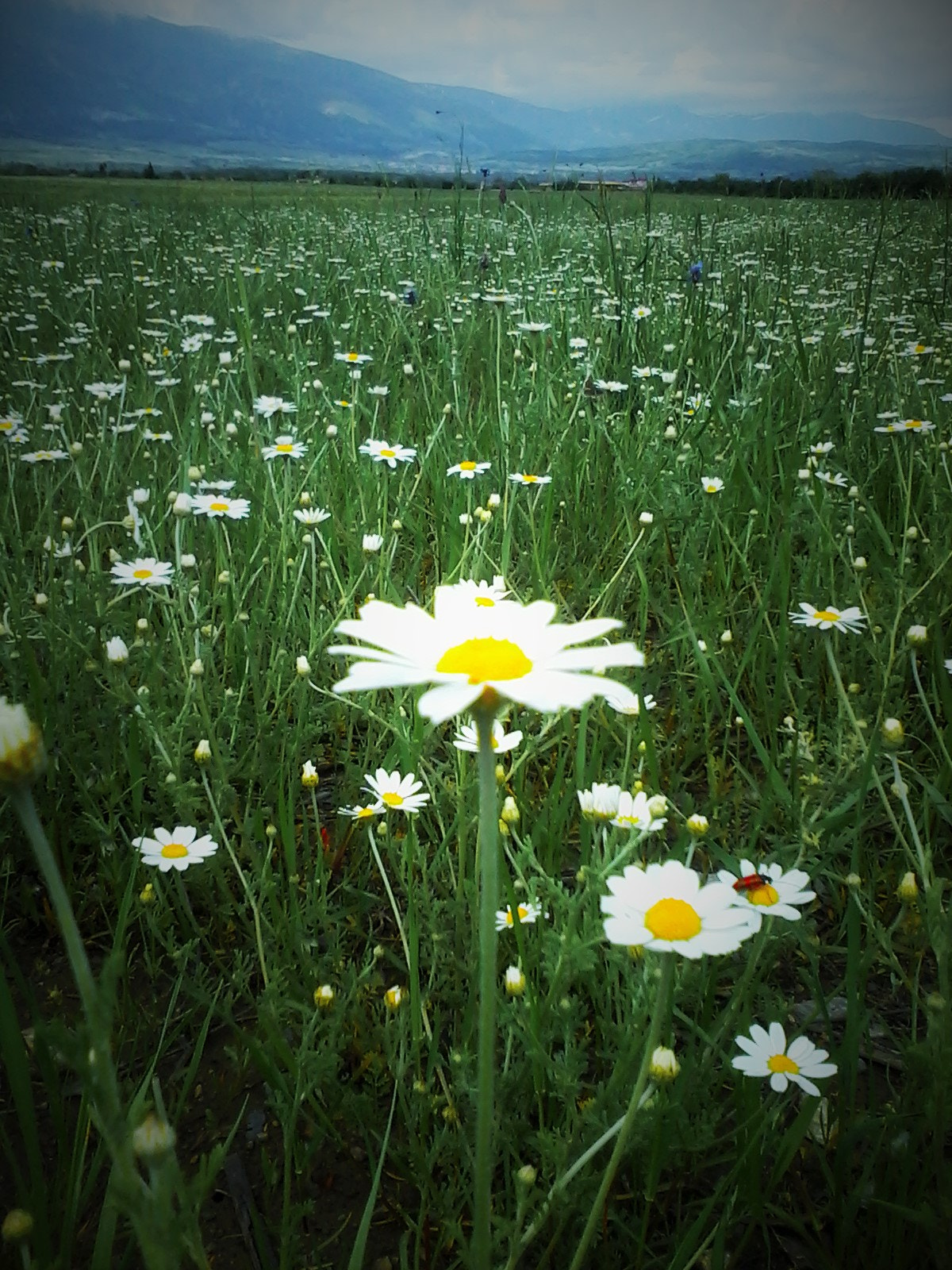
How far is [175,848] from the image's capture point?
0.81 m

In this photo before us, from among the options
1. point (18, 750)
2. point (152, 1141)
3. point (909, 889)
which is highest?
point (18, 750)

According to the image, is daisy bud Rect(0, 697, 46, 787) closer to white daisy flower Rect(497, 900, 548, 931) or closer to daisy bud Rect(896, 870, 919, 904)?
white daisy flower Rect(497, 900, 548, 931)

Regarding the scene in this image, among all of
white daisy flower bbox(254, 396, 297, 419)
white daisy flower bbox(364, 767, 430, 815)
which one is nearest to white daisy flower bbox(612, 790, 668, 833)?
white daisy flower bbox(364, 767, 430, 815)

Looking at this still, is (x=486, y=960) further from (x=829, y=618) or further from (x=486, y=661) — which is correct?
(x=829, y=618)

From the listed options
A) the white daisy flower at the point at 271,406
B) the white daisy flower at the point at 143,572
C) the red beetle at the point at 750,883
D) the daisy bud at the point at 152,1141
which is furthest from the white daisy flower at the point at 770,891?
the white daisy flower at the point at 271,406

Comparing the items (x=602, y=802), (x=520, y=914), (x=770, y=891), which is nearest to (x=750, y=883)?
(x=770, y=891)

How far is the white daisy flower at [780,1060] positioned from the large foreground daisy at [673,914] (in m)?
0.16

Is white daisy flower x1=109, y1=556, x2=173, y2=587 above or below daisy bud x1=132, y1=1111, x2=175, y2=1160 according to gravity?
below

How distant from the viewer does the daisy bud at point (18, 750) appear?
0.39 m

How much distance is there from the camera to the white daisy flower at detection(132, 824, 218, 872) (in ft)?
2.55

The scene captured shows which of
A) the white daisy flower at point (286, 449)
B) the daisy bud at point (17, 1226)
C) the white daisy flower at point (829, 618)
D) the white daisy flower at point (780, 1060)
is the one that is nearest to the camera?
the daisy bud at point (17, 1226)

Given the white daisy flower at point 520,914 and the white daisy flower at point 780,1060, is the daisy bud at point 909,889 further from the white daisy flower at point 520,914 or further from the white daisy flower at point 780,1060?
the white daisy flower at point 520,914

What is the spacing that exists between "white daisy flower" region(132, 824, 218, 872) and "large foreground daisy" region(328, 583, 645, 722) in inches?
16.9

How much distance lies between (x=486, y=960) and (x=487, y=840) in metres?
0.07
